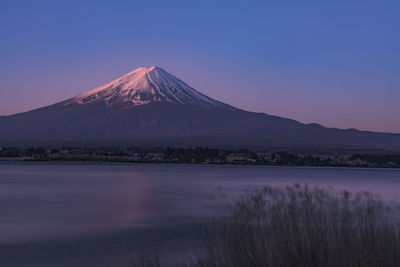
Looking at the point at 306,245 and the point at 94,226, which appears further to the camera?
the point at 94,226

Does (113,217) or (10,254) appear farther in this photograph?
(113,217)

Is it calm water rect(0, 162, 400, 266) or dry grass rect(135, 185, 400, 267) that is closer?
dry grass rect(135, 185, 400, 267)

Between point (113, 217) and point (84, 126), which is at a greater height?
point (84, 126)

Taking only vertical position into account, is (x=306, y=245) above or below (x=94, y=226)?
above

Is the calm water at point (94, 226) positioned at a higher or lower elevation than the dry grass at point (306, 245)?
lower

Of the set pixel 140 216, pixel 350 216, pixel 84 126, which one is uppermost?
pixel 84 126

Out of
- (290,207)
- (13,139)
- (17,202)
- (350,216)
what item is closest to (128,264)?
(290,207)

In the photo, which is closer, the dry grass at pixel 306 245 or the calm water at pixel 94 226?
the dry grass at pixel 306 245

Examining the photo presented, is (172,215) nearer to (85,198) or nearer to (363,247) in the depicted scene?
(85,198)

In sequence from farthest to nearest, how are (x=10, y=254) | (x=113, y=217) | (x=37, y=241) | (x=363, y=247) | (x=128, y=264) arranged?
(x=113, y=217) < (x=37, y=241) < (x=10, y=254) < (x=128, y=264) < (x=363, y=247)

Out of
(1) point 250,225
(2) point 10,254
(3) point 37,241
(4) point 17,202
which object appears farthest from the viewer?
(4) point 17,202

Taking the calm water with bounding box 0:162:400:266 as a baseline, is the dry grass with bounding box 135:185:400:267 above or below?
above
